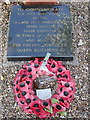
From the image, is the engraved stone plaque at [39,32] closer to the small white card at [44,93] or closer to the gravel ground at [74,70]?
the gravel ground at [74,70]

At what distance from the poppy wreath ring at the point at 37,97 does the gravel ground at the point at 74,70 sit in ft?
1.24

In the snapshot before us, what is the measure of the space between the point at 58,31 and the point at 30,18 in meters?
0.52

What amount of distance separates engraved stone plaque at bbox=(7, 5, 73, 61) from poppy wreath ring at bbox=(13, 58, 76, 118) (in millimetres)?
417

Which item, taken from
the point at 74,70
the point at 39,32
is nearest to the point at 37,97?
the point at 74,70

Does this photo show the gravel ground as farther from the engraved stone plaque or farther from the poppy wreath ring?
the poppy wreath ring

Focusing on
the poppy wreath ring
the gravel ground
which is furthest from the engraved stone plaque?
the poppy wreath ring

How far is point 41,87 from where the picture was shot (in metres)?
3.33

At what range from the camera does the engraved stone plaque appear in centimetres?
372

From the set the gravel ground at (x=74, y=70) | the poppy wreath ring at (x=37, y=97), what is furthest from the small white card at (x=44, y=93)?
the gravel ground at (x=74, y=70)

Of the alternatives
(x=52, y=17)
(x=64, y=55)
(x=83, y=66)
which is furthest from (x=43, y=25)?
(x=83, y=66)

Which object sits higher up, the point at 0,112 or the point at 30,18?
the point at 30,18

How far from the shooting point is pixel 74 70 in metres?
3.83

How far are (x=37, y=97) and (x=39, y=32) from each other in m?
1.15

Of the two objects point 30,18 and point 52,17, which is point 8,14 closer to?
point 30,18
